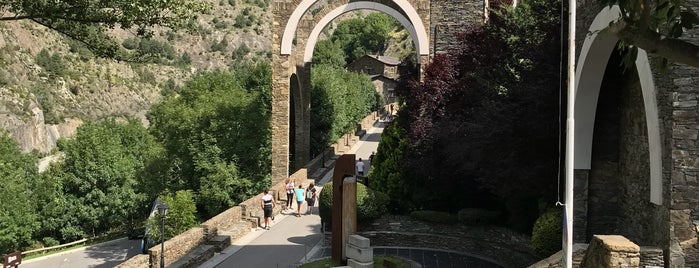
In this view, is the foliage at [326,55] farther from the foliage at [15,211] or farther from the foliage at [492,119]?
the foliage at [492,119]

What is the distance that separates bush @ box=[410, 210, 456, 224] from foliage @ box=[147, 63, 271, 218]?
11.7 meters

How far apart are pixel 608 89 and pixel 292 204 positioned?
1336 centimetres

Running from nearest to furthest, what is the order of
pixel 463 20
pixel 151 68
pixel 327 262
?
pixel 327 262
pixel 463 20
pixel 151 68

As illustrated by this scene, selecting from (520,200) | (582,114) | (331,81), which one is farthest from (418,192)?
(331,81)

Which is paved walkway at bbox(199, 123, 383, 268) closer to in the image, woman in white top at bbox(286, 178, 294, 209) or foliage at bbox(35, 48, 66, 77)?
woman in white top at bbox(286, 178, 294, 209)

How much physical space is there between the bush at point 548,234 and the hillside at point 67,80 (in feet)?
135

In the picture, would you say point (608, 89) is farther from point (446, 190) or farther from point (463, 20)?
point (463, 20)

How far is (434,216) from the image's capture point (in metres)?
16.2

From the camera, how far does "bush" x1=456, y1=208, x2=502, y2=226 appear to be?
15289 mm

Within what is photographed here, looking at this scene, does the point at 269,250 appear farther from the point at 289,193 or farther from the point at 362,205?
the point at 289,193

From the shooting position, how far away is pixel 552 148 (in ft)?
37.9

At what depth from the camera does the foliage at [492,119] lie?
11625 millimetres

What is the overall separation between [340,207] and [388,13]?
14448 millimetres

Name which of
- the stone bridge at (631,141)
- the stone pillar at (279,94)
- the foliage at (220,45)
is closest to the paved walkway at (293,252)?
the stone bridge at (631,141)
